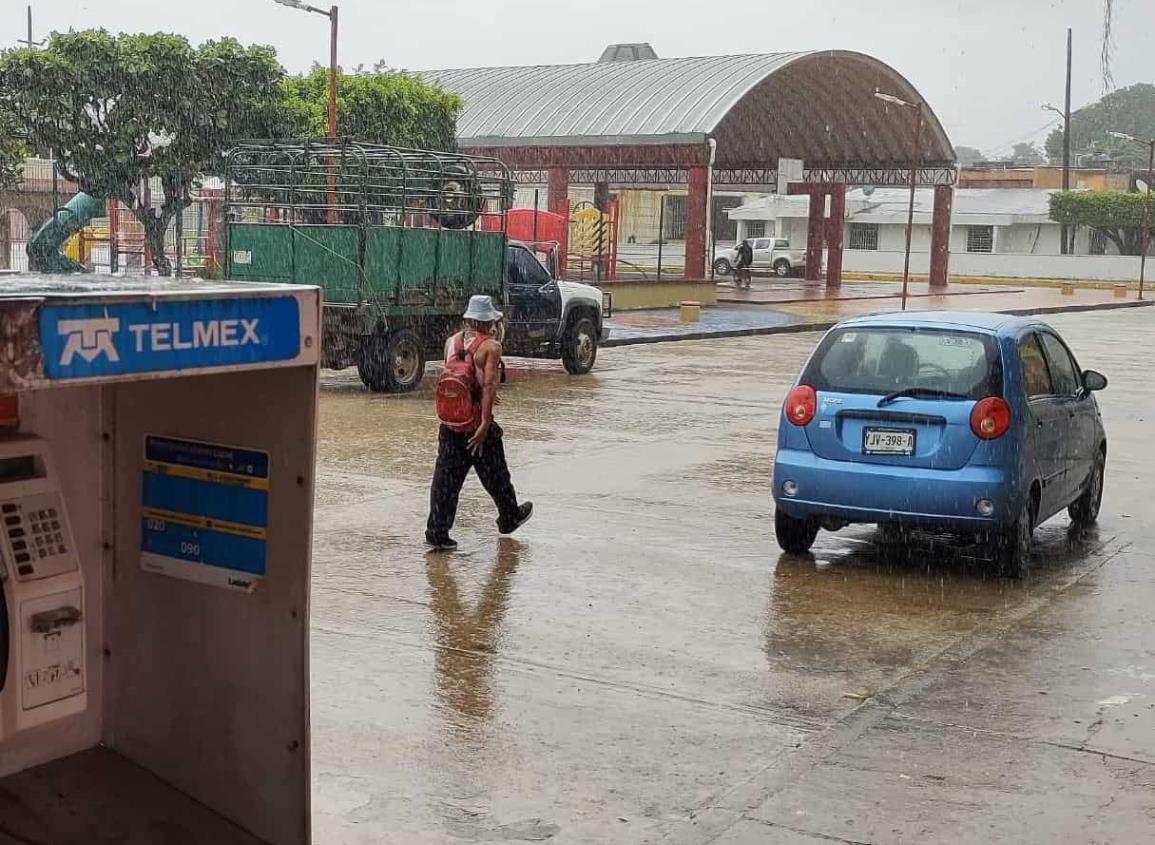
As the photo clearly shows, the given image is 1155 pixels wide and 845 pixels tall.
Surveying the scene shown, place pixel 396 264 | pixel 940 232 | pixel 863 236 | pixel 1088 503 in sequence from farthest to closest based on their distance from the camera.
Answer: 1. pixel 863 236
2. pixel 940 232
3. pixel 396 264
4. pixel 1088 503

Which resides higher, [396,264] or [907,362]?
[396,264]

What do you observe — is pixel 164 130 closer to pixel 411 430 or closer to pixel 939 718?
pixel 411 430

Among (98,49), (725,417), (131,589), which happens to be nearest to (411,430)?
(725,417)

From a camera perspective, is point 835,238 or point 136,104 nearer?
point 136,104

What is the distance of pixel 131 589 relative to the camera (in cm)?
479

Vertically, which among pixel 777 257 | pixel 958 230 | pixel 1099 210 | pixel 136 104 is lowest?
pixel 777 257

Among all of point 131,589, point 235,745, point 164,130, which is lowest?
point 235,745

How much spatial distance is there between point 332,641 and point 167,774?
9.69ft

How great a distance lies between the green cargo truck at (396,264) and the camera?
60.5 feet

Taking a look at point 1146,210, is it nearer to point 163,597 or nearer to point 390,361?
point 390,361

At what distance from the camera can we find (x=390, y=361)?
60.4 feet

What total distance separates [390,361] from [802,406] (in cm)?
940

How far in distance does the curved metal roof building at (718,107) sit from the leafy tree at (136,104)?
12.7 metres

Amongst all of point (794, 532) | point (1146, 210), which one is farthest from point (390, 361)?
point (1146, 210)
